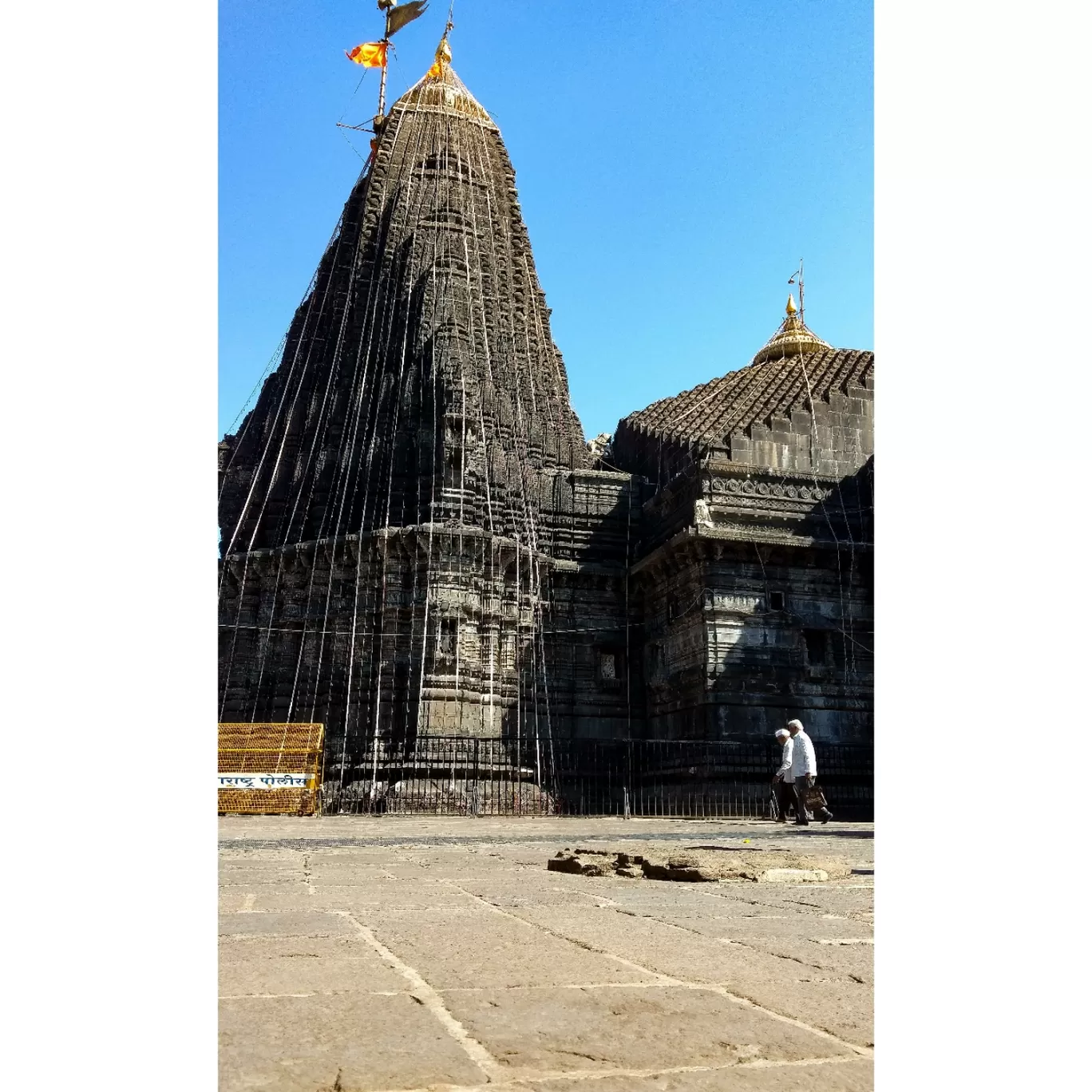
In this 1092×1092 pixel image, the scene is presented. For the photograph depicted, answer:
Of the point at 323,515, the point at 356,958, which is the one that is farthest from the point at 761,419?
the point at 356,958

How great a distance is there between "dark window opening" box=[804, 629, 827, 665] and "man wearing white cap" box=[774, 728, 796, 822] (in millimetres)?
6118

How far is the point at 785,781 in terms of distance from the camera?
1360 centimetres

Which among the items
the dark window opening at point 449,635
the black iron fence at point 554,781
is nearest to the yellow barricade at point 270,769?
the black iron fence at point 554,781

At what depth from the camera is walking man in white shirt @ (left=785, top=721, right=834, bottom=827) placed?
43.3 feet

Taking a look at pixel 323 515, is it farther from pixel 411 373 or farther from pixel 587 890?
pixel 587 890

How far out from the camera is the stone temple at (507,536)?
20312 mm

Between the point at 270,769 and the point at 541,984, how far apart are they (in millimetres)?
15630

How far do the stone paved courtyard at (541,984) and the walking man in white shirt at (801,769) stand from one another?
7.47 meters

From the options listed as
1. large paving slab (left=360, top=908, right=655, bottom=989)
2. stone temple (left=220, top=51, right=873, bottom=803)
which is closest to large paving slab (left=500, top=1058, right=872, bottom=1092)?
large paving slab (left=360, top=908, right=655, bottom=989)

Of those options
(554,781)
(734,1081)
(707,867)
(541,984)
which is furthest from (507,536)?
(734,1081)

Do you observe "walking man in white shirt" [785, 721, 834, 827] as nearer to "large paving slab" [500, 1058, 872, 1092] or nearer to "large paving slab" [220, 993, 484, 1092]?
"large paving slab" [220, 993, 484, 1092]

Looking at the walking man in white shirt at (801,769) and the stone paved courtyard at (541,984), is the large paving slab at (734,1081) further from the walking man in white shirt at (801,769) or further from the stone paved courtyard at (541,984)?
the walking man in white shirt at (801,769)

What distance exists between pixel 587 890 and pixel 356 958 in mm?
2432
